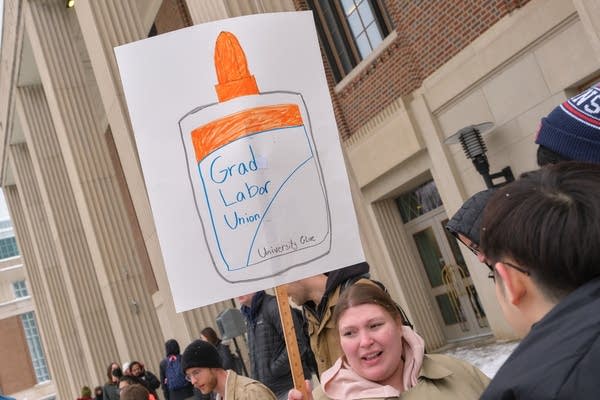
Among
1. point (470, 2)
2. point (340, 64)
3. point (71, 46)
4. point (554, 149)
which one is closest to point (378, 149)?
point (340, 64)

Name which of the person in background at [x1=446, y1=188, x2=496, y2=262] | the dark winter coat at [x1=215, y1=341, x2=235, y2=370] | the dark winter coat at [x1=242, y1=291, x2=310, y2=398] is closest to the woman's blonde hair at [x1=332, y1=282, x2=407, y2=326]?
the person in background at [x1=446, y1=188, x2=496, y2=262]

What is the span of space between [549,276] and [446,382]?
4.03ft

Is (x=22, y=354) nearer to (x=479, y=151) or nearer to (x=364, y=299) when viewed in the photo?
(x=479, y=151)

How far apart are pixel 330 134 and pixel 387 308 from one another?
1.02m

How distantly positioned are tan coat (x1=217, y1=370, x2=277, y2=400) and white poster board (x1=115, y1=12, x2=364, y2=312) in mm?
875

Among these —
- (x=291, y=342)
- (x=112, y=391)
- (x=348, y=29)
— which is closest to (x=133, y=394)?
(x=291, y=342)

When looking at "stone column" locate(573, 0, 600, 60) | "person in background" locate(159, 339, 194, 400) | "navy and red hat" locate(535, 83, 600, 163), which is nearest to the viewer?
"navy and red hat" locate(535, 83, 600, 163)

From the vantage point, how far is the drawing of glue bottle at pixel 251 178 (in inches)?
116

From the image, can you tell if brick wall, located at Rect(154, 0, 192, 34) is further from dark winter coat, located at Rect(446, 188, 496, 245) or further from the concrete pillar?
dark winter coat, located at Rect(446, 188, 496, 245)

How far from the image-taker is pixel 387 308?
2467mm

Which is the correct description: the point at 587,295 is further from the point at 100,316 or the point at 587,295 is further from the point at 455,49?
the point at 100,316

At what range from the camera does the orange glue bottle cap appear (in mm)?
3074

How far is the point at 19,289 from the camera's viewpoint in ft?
202

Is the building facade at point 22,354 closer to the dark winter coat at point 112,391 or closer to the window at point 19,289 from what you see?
the window at point 19,289
